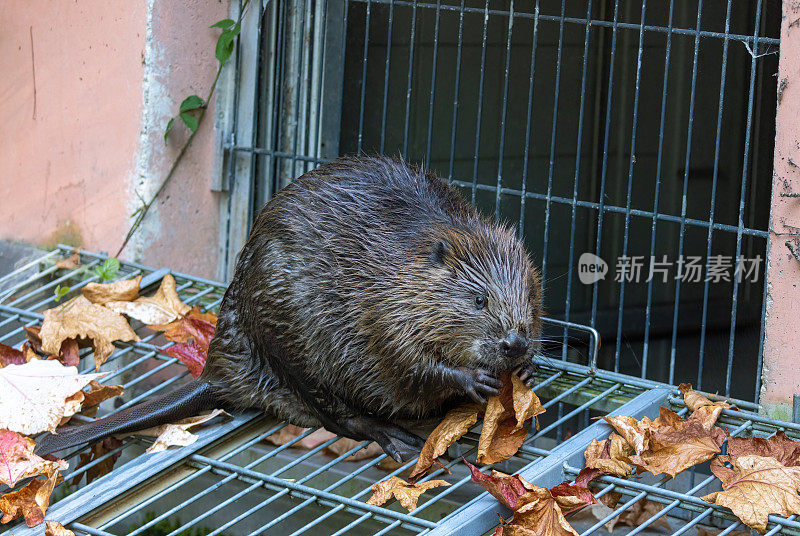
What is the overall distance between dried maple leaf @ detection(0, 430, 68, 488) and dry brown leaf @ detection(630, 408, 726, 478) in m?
1.43

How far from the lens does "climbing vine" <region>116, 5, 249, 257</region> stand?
3.87 meters

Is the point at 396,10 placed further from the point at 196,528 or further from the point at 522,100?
the point at 196,528

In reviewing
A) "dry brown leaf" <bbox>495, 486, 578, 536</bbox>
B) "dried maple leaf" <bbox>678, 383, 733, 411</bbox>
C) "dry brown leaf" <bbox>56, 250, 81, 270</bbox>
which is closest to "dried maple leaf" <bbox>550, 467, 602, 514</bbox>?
"dry brown leaf" <bbox>495, 486, 578, 536</bbox>

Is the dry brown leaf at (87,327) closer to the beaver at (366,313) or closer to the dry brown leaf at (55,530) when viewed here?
the beaver at (366,313)

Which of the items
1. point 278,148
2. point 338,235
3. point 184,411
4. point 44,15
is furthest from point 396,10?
point 184,411

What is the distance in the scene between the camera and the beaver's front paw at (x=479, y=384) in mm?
2527

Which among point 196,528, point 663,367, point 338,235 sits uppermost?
point 338,235

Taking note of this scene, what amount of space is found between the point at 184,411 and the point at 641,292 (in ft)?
9.77

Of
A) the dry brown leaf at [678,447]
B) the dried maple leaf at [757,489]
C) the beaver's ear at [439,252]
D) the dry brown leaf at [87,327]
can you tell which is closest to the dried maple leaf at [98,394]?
the dry brown leaf at [87,327]

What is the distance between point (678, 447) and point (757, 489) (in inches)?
9.6

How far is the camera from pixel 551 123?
4992 mm

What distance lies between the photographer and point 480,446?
2.52 m

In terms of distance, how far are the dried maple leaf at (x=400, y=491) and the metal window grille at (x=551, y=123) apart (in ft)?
3.94

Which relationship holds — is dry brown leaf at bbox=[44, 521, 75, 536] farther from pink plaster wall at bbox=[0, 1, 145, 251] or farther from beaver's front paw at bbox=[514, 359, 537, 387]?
pink plaster wall at bbox=[0, 1, 145, 251]
